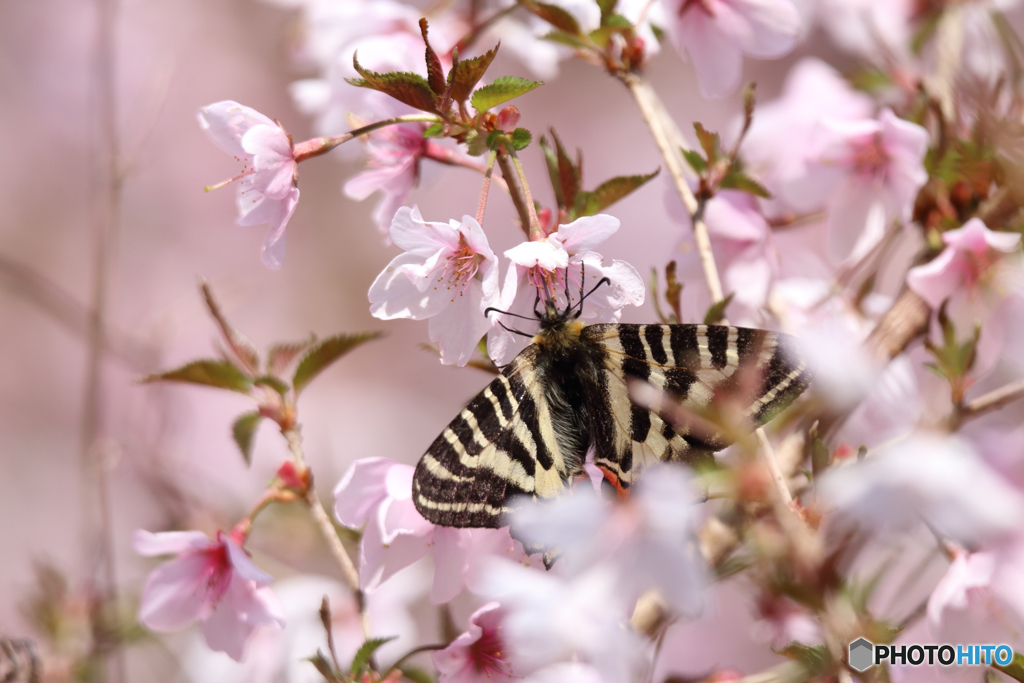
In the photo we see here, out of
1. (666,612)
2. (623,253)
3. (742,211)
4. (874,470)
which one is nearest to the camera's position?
(874,470)

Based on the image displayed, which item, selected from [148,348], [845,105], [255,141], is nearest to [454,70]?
[255,141]

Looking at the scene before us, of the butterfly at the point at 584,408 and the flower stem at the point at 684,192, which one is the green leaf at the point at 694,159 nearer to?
the flower stem at the point at 684,192

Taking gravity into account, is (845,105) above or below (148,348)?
below

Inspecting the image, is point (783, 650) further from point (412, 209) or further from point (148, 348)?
point (148, 348)

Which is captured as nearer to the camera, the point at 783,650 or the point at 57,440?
the point at 783,650

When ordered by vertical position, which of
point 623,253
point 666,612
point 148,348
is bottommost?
point 623,253

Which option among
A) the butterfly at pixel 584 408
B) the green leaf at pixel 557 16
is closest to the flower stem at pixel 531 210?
the butterfly at pixel 584 408

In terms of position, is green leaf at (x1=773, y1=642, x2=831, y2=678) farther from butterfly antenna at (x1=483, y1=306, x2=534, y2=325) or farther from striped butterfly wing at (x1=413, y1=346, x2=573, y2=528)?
butterfly antenna at (x1=483, y1=306, x2=534, y2=325)
